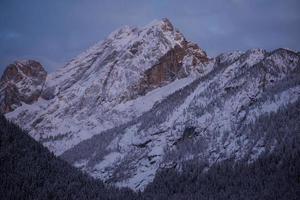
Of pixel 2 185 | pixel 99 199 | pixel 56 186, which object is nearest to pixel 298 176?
pixel 99 199

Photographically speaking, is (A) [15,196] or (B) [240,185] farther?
(B) [240,185]

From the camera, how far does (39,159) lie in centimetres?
19762

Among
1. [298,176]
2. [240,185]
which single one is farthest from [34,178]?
[298,176]

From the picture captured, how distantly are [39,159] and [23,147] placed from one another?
7525mm

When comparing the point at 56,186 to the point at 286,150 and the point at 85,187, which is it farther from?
the point at 286,150

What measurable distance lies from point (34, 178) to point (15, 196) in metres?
14.5

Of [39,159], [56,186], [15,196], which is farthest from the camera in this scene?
[39,159]

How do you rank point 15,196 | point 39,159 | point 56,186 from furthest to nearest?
point 39,159 < point 56,186 < point 15,196

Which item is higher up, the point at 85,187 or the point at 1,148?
the point at 1,148

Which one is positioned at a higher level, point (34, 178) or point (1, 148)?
point (1, 148)

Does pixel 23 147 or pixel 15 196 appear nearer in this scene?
pixel 15 196

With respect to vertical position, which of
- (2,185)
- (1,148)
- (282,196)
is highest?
(1,148)

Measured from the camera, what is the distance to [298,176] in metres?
182

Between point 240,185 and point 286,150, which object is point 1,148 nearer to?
point 240,185
